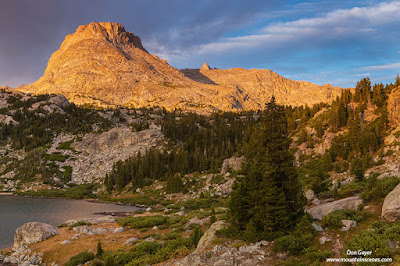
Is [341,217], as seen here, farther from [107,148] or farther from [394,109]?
[107,148]

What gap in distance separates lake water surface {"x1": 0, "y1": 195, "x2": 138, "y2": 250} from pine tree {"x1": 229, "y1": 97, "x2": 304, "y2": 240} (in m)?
36.3

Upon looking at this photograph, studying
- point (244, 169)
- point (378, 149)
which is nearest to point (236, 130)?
point (378, 149)

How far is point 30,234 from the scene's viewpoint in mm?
31656

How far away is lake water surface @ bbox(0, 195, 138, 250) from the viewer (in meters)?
44.6

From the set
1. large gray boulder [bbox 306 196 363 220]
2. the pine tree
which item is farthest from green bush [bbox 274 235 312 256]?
large gray boulder [bbox 306 196 363 220]

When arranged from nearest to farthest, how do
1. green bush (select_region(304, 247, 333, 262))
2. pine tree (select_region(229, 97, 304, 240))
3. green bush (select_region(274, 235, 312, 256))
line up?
green bush (select_region(304, 247, 333, 262))
green bush (select_region(274, 235, 312, 256))
pine tree (select_region(229, 97, 304, 240))

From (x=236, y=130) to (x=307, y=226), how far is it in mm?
104257

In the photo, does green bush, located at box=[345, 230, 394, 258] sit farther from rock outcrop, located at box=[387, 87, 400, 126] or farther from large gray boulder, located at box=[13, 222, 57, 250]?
rock outcrop, located at box=[387, 87, 400, 126]

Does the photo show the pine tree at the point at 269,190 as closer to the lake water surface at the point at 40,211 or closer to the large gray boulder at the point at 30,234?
the large gray boulder at the point at 30,234

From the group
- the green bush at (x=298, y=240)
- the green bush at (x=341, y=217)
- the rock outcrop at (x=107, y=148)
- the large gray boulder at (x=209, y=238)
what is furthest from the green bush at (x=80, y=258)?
the rock outcrop at (x=107, y=148)

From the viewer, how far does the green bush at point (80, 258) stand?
23.2 metres

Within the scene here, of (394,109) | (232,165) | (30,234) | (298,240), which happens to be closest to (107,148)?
(232,165)

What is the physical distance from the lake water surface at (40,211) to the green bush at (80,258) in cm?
1862

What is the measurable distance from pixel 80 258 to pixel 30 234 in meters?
13.5
